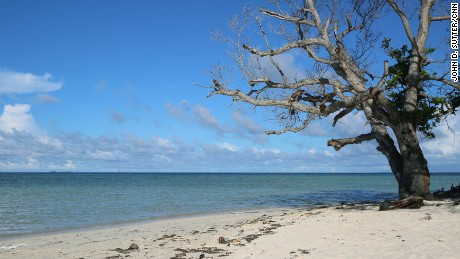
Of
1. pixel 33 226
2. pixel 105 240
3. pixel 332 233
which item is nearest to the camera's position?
pixel 332 233

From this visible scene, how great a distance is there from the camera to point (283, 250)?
830cm

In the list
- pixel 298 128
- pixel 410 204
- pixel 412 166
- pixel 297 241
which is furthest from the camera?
pixel 298 128

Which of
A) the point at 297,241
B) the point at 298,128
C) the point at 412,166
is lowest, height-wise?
the point at 297,241

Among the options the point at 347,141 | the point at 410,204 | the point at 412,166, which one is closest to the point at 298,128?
the point at 347,141

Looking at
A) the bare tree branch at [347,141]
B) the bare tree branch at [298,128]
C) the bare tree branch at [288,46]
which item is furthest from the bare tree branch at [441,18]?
the bare tree branch at [298,128]

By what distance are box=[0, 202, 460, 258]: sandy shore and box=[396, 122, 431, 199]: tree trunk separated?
164 centimetres

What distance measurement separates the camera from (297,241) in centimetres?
909

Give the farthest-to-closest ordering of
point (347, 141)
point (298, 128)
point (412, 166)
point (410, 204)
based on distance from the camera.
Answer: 1. point (347, 141)
2. point (298, 128)
3. point (412, 166)
4. point (410, 204)

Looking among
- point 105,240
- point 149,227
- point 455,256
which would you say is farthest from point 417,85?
point 105,240

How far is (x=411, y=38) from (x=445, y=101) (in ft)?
8.97

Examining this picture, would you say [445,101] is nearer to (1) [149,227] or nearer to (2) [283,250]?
(2) [283,250]

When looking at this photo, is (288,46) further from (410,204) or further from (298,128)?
(410,204)

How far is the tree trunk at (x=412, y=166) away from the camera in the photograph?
46.8 feet

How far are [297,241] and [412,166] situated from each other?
7.42 metres
